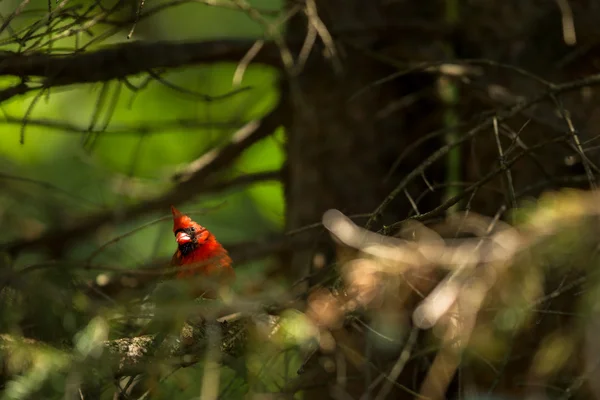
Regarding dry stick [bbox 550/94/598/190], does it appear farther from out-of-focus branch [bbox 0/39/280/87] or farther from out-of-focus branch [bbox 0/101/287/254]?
out-of-focus branch [bbox 0/101/287/254]

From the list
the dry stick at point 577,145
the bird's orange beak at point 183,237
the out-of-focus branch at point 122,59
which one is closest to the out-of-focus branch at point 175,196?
the bird's orange beak at point 183,237

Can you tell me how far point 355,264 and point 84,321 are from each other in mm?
681

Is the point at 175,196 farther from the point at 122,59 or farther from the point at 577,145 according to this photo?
the point at 577,145

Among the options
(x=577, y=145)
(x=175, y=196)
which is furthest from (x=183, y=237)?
(x=577, y=145)

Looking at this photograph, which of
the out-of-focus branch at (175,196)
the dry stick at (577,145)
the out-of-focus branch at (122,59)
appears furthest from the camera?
the out-of-focus branch at (175,196)

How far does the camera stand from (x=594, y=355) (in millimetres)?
1537

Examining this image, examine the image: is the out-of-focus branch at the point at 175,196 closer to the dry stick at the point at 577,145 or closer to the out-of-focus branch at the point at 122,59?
the out-of-focus branch at the point at 122,59

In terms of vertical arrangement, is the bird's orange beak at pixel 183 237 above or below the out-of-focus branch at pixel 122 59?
below

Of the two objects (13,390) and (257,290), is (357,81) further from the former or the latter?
(13,390)

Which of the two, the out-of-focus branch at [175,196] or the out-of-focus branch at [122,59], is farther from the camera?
the out-of-focus branch at [175,196]

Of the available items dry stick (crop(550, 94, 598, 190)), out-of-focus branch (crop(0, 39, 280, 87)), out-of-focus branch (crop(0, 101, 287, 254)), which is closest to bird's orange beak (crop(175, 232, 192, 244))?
out-of-focus branch (crop(0, 101, 287, 254))

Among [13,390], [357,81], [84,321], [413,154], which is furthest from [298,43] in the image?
[13,390]

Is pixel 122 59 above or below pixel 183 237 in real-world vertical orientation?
above

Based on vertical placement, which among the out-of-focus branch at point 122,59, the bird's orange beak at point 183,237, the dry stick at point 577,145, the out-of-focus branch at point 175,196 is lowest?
the bird's orange beak at point 183,237
